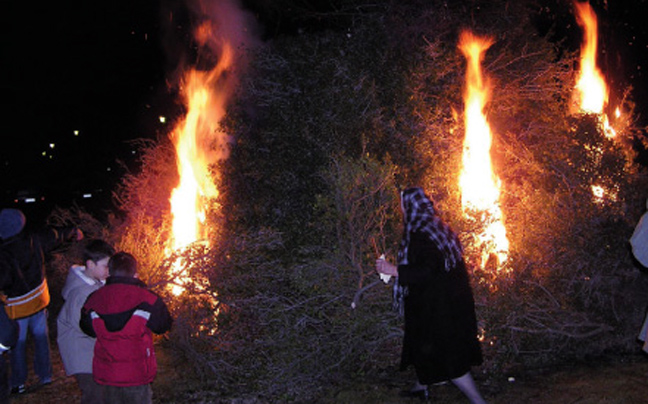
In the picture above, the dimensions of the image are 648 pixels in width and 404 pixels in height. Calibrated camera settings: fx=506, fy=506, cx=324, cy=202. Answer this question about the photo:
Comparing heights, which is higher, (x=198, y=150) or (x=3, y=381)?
(x=198, y=150)

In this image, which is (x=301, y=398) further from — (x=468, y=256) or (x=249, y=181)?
(x=249, y=181)

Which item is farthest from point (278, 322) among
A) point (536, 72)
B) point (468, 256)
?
point (536, 72)

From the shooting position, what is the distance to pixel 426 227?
149 inches

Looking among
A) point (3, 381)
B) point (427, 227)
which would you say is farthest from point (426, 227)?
point (3, 381)

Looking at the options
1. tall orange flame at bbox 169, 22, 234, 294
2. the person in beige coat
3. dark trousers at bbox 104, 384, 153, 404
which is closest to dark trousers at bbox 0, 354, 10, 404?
the person in beige coat

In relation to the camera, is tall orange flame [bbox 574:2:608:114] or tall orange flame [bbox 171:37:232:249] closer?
tall orange flame [bbox 171:37:232:249]

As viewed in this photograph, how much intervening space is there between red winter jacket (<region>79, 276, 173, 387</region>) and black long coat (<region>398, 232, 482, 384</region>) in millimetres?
1764

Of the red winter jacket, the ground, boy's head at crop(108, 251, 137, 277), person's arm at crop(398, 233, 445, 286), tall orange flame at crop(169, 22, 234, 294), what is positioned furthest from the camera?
tall orange flame at crop(169, 22, 234, 294)

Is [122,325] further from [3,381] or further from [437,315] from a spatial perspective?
[437,315]

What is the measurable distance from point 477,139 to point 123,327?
604 centimetres

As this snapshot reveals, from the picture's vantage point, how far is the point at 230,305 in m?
5.34

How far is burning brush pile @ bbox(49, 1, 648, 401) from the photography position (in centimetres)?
505

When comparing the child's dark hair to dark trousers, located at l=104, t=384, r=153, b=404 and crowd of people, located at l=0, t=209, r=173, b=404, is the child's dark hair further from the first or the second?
dark trousers, located at l=104, t=384, r=153, b=404

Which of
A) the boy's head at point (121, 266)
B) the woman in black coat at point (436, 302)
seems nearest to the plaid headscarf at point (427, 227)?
the woman in black coat at point (436, 302)
